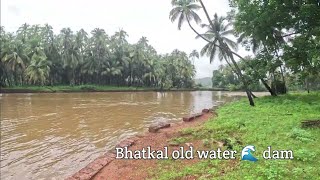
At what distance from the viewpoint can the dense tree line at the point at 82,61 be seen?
5869cm

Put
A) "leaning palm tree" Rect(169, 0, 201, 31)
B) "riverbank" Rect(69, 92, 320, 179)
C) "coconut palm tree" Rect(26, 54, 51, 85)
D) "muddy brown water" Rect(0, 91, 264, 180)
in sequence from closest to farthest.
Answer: "riverbank" Rect(69, 92, 320, 179) → "muddy brown water" Rect(0, 91, 264, 180) → "leaning palm tree" Rect(169, 0, 201, 31) → "coconut palm tree" Rect(26, 54, 51, 85)

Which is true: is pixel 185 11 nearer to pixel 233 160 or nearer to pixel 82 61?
pixel 233 160

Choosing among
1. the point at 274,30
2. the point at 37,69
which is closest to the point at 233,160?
the point at 274,30

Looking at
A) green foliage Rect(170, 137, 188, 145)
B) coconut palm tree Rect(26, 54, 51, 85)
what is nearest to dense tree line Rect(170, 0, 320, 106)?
green foliage Rect(170, 137, 188, 145)

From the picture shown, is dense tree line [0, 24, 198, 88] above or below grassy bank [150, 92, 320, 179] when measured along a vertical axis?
above

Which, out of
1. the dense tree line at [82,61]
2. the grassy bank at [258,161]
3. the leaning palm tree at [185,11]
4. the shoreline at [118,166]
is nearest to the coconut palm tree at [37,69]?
the dense tree line at [82,61]

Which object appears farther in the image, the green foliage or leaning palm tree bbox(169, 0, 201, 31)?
leaning palm tree bbox(169, 0, 201, 31)

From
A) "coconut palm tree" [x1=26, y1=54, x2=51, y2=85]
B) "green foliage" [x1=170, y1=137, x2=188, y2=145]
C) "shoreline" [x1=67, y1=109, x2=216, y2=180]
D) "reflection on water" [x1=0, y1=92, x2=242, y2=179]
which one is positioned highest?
"coconut palm tree" [x1=26, y1=54, x2=51, y2=85]

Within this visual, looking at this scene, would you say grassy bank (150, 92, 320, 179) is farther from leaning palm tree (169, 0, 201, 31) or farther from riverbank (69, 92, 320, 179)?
leaning palm tree (169, 0, 201, 31)

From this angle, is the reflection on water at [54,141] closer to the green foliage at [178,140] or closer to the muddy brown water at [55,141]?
the muddy brown water at [55,141]

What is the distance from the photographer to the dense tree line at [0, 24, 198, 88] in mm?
58688

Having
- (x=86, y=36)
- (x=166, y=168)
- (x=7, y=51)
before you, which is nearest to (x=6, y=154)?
(x=166, y=168)

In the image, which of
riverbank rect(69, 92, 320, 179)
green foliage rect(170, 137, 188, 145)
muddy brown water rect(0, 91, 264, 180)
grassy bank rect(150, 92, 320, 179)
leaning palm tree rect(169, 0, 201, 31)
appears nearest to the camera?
grassy bank rect(150, 92, 320, 179)

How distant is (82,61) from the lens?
69312 millimetres
